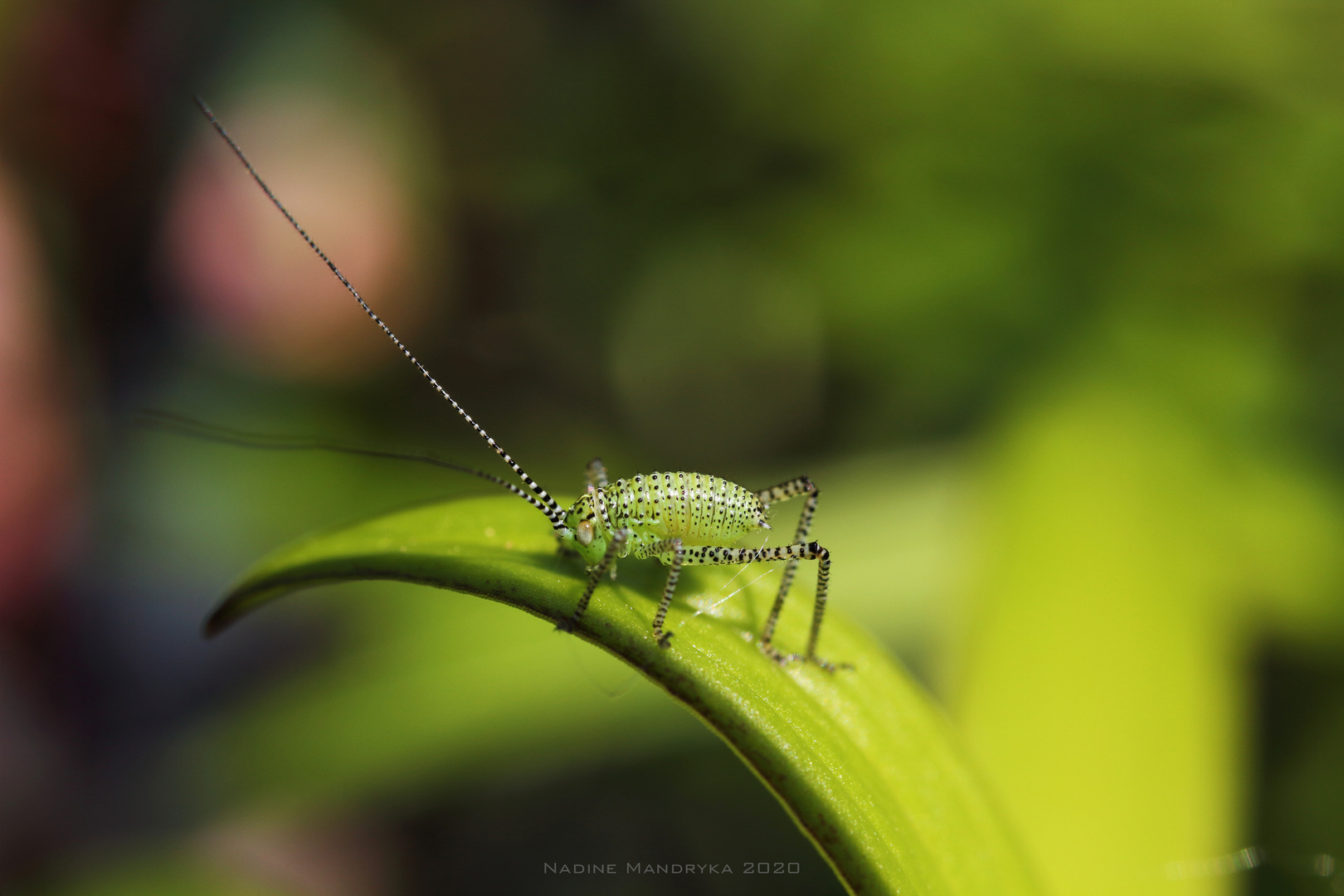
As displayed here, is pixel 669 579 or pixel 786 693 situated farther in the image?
pixel 669 579

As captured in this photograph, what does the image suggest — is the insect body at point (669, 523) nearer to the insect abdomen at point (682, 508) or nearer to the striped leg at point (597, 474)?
the insect abdomen at point (682, 508)

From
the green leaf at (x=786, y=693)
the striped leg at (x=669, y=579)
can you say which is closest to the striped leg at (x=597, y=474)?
the striped leg at (x=669, y=579)

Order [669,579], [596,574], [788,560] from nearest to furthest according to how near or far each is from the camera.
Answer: [596,574], [669,579], [788,560]

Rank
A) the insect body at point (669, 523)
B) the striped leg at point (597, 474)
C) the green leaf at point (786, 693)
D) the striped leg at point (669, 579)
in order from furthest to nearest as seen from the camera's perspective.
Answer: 1. the striped leg at point (597, 474)
2. the insect body at point (669, 523)
3. the striped leg at point (669, 579)
4. the green leaf at point (786, 693)

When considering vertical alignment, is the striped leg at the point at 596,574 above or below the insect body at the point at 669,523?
below

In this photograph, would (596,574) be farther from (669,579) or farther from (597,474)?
(597,474)

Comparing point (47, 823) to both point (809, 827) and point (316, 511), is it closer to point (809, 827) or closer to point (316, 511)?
point (316, 511)

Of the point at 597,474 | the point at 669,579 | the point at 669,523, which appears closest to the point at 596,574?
the point at 669,579

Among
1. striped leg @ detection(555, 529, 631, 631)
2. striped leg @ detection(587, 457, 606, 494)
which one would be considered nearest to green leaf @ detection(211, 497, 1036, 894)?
striped leg @ detection(555, 529, 631, 631)
